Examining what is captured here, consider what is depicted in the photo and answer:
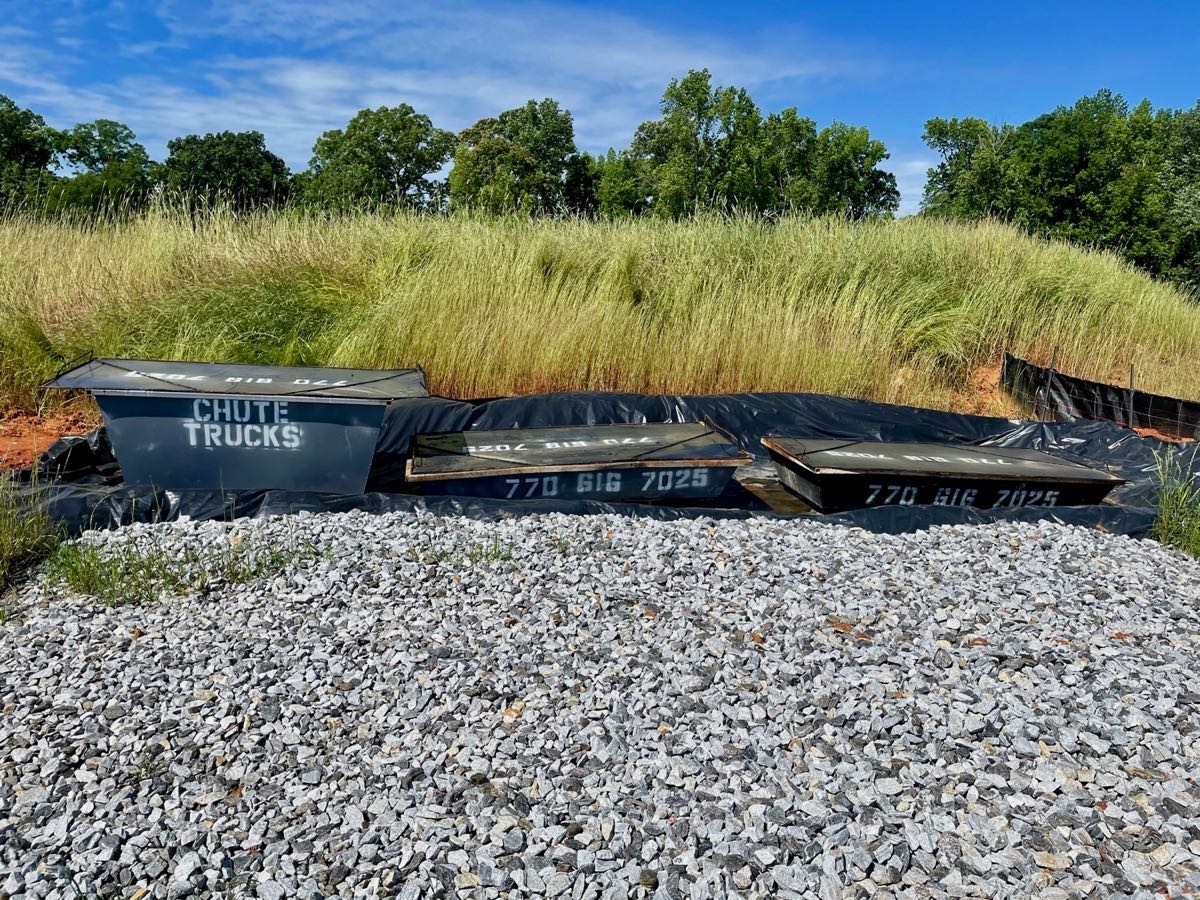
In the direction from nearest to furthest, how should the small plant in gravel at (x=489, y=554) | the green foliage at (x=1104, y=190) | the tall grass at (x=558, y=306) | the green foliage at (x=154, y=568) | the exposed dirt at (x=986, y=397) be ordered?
the green foliage at (x=154, y=568) → the small plant in gravel at (x=489, y=554) → the tall grass at (x=558, y=306) → the exposed dirt at (x=986, y=397) → the green foliage at (x=1104, y=190)

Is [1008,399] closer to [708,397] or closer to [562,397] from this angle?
[708,397]

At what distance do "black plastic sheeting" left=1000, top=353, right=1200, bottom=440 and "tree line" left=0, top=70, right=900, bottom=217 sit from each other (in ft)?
50.1

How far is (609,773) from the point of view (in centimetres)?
242

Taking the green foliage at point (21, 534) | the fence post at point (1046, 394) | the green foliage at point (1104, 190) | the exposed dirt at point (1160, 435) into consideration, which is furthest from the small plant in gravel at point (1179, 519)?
the green foliage at point (1104, 190)

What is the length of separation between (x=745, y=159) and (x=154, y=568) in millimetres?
26407

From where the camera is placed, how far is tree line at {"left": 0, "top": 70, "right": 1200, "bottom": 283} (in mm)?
20562

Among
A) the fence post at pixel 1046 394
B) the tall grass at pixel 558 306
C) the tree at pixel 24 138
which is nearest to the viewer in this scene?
the tall grass at pixel 558 306

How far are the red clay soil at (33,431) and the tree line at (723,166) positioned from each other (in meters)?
6.69

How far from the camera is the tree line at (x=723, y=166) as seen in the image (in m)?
20.6

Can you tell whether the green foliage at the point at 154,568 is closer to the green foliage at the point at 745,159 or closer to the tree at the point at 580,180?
the green foliage at the point at 745,159

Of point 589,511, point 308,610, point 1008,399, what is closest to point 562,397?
point 589,511

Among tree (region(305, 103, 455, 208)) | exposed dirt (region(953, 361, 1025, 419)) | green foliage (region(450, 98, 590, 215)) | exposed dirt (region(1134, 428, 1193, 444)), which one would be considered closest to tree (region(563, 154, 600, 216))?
green foliage (region(450, 98, 590, 215))

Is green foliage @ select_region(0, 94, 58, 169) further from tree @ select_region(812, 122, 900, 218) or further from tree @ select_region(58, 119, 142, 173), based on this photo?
tree @ select_region(812, 122, 900, 218)

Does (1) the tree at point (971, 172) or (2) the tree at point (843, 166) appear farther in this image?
(2) the tree at point (843, 166)
